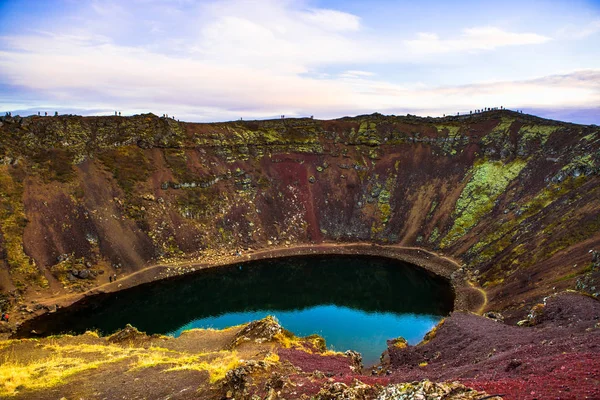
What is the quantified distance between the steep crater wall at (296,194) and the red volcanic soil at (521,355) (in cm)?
1193

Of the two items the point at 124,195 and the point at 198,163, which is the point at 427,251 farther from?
the point at 124,195

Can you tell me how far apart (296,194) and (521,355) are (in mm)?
70586

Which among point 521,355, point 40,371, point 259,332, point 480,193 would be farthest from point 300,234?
point 521,355

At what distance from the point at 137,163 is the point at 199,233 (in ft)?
67.2

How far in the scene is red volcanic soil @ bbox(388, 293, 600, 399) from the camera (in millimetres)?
14055

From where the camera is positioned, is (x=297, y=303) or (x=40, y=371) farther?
(x=297, y=303)

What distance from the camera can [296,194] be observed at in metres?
90.4

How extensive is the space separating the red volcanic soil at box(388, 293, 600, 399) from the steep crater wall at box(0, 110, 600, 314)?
1193cm

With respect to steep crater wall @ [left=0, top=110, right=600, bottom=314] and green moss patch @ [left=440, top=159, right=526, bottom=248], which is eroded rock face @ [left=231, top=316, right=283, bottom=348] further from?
green moss patch @ [left=440, top=159, right=526, bottom=248]

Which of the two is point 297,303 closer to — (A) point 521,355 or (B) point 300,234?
(B) point 300,234

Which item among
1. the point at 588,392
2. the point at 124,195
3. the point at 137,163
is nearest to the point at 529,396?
the point at 588,392

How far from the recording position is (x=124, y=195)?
7588 centimetres

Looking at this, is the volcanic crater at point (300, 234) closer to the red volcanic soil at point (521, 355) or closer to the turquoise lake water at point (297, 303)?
the red volcanic soil at point (521, 355)

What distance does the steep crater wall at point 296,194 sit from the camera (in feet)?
193
